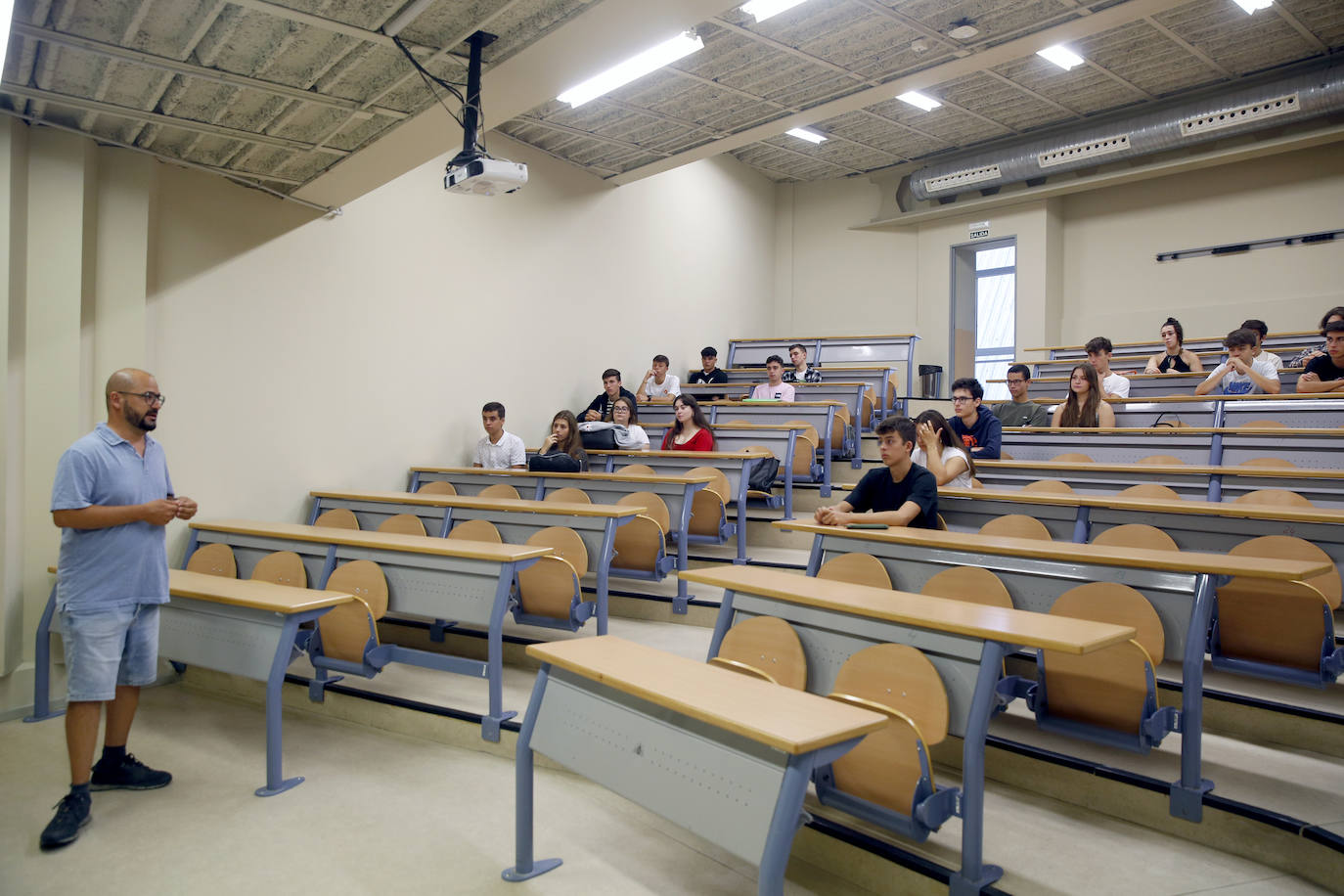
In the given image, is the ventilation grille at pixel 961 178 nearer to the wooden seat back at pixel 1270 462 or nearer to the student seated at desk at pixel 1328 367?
the student seated at desk at pixel 1328 367

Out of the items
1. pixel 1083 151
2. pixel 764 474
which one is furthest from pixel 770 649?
pixel 1083 151

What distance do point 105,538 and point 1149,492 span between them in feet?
13.2

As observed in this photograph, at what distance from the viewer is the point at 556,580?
3.42 metres

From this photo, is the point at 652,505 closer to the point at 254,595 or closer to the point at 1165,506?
the point at 254,595

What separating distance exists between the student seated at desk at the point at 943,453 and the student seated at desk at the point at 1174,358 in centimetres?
355

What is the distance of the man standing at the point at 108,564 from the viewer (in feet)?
8.10

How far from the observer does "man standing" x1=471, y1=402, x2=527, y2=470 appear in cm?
585

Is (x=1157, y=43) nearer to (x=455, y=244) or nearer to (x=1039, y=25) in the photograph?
(x=1039, y=25)

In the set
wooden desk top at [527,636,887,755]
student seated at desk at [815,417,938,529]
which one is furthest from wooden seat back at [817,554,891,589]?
wooden desk top at [527,636,887,755]

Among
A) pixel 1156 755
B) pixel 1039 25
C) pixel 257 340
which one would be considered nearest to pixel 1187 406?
pixel 1039 25

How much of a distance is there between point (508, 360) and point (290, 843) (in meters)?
4.61

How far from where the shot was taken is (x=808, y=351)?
31.5ft

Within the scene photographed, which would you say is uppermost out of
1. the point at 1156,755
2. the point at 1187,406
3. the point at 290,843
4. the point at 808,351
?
the point at 808,351

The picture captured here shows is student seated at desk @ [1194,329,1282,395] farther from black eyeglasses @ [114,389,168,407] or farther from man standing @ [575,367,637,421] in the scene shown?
black eyeglasses @ [114,389,168,407]
